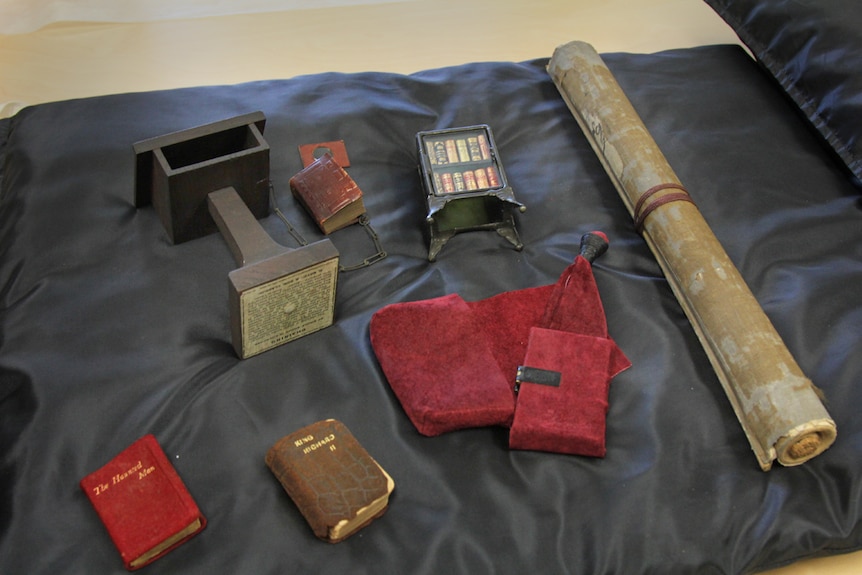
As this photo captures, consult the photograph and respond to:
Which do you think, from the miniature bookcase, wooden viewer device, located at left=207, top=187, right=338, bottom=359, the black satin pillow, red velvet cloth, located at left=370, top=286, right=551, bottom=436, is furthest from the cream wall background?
red velvet cloth, located at left=370, top=286, right=551, bottom=436

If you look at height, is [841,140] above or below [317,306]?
above

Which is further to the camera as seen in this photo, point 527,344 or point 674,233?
point 674,233

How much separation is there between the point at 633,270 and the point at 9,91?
4.69 feet

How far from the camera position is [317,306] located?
5.01 feet

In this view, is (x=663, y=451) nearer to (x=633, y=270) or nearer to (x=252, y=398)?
(x=633, y=270)

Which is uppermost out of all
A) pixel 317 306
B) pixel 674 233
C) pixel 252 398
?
pixel 674 233

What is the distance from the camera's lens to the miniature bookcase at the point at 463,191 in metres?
1.69

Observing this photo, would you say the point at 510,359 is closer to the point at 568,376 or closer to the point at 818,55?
the point at 568,376

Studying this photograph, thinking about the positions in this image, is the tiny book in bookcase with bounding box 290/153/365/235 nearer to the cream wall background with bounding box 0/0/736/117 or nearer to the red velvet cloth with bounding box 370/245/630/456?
the red velvet cloth with bounding box 370/245/630/456

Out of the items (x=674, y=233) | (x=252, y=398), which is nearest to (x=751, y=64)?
(x=674, y=233)

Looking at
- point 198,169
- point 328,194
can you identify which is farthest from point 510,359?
point 198,169

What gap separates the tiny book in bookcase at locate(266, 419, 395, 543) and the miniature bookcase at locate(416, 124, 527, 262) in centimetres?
45

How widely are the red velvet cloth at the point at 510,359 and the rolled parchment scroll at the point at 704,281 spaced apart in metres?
0.16

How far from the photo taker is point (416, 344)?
1511mm
